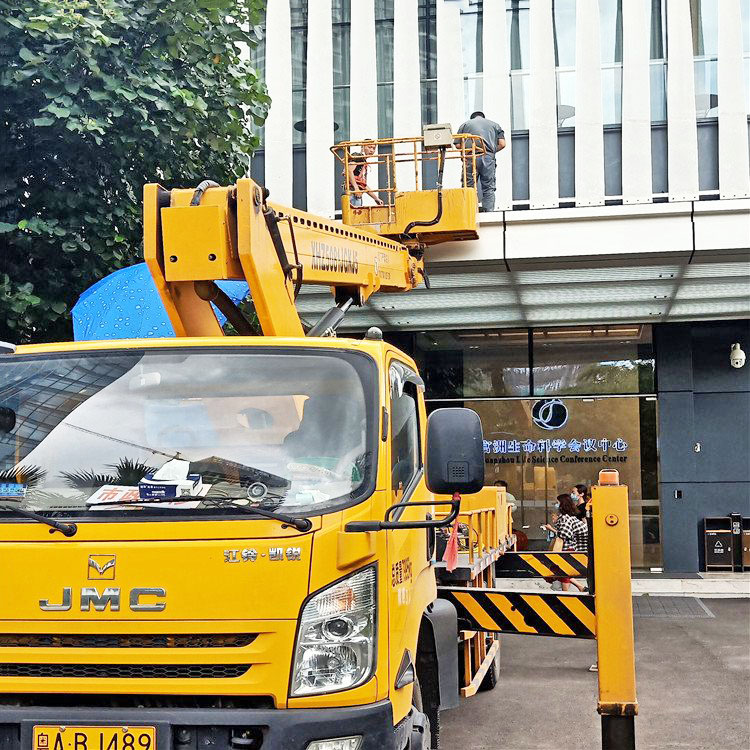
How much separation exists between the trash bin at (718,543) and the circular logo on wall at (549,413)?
9.82 ft

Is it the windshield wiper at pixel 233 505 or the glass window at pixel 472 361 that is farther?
the glass window at pixel 472 361

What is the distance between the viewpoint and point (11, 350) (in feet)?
15.6

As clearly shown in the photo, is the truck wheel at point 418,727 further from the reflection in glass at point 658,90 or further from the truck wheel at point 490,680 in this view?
the reflection in glass at point 658,90

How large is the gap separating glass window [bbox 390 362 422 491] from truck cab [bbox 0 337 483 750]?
0.08 meters

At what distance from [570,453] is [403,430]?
13.9 meters

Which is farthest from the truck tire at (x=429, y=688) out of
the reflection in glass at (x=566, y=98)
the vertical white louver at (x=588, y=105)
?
the reflection in glass at (x=566, y=98)

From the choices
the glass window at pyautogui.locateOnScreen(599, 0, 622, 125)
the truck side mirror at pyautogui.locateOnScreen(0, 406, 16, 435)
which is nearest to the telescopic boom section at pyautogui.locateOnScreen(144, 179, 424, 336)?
the truck side mirror at pyautogui.locateOnScreen(0, 406, 16, 435)

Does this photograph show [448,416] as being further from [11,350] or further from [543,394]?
[543,394]

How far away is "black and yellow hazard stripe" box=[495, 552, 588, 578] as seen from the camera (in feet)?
30.5

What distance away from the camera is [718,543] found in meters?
17.5

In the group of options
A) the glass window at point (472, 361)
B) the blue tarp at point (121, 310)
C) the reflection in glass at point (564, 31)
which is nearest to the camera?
the blue tarp at point (121, 310)

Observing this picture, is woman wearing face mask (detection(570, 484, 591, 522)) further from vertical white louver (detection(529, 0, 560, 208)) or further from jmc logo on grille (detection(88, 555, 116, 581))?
jmc logo on grille (detection(88, 555, 116, 581))

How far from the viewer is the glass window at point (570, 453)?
1797cm

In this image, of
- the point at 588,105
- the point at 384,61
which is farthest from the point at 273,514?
the point at 384,61
